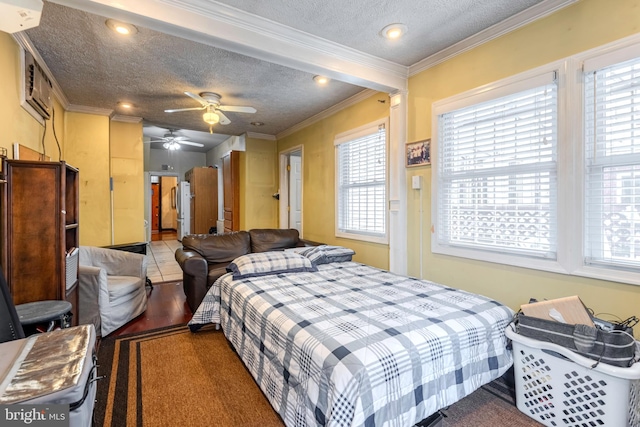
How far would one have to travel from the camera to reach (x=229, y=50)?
226 cm

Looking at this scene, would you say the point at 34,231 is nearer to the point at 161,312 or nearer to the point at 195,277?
the point at 195,277

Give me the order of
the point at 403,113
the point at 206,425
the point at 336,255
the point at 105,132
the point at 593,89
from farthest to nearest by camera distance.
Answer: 1. the point at 105,132
2. the point at 336,255
3. the point at 403,113
4. the point at 593,89
5. the point at 206,425

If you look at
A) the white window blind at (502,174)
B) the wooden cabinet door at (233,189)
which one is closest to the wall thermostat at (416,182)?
the white window blind at (502,174)

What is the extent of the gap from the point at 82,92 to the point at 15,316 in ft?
10.2

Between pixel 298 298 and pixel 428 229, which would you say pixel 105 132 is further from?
pixel 428 229

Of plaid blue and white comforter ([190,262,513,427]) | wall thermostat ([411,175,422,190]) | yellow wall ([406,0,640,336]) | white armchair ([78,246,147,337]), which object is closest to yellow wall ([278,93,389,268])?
yellow wall ([406,0,640,336])

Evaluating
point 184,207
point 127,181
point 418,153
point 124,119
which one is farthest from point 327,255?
point 184,207

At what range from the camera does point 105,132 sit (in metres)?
4.22

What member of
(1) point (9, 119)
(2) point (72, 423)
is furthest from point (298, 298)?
(1) point (9, 119)

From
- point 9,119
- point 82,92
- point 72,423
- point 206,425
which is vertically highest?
point 82,92

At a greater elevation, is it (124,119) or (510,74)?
(124,119)

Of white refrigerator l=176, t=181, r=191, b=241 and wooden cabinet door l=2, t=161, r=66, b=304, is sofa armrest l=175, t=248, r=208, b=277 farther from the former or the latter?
white refrigerator l=176, t=181, r=191, b=241

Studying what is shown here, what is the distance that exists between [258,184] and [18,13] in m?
4.24

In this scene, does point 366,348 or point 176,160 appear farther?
point 176,160
